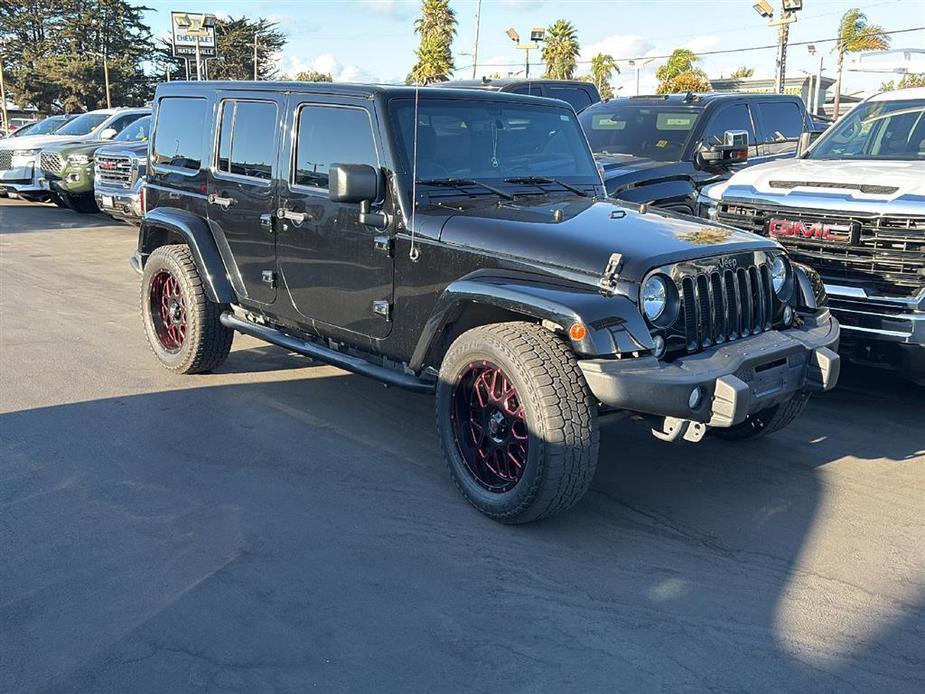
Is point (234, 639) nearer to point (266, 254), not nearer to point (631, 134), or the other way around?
point (266, 254)

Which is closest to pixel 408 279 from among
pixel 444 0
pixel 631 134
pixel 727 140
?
pixel 727 140

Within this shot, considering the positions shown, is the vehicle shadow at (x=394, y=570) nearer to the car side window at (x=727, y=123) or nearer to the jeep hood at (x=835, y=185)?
the jeep hood at (x=835, y=185)

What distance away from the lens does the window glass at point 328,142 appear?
15.7 ft

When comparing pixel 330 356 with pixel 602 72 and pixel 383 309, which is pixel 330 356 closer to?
pixel 383 309

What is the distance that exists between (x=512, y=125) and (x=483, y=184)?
52cm

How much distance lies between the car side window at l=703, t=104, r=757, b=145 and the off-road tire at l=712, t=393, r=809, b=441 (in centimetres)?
489

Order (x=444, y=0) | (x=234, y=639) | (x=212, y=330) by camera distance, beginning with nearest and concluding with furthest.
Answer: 1. (x=234, y=639)
2. (x=212, y=330)
3. (x=444, y=0)

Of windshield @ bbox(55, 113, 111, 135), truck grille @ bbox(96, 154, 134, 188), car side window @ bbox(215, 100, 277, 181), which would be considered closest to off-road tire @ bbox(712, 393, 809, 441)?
car side window @ bbox(215, 100, 277, 181)

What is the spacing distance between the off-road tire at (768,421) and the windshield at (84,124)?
613 inches

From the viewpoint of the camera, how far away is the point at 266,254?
547cm

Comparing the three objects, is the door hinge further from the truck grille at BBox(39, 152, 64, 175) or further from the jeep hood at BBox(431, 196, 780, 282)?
the truck grille at BBox(39, 152, 64, 175)

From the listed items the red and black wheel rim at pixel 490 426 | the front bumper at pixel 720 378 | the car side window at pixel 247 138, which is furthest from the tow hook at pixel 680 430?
the car side window at pixel 247 138

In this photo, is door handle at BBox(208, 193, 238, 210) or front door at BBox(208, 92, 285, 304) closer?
front door at BBox(208, 92, 285, 304)

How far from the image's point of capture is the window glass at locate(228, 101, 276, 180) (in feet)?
17.7
